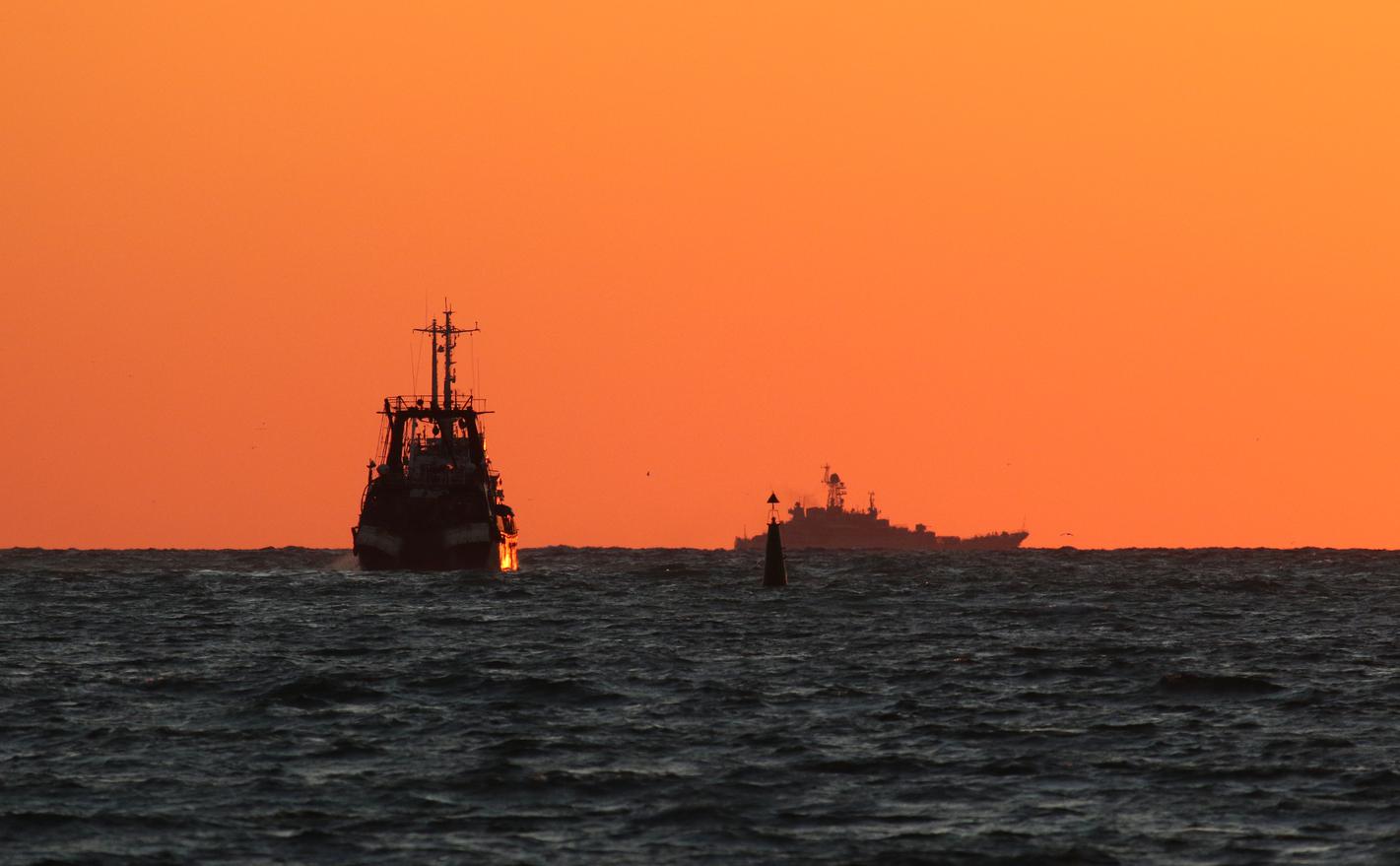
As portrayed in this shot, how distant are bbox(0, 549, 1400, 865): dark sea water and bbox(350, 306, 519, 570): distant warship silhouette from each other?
43.8 meters

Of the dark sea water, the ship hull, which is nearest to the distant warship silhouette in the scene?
the ship hull

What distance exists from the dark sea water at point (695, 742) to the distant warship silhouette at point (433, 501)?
144ft

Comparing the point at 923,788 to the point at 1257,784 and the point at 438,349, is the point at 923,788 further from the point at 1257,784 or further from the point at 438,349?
the point at 438,349

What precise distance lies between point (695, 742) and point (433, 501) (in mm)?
82083

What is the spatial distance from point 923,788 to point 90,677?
2320cm

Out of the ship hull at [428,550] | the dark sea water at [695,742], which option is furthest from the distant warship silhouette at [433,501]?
the dark sea water at [695,742]

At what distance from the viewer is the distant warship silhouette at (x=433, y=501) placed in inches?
4530

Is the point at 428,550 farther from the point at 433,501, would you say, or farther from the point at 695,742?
the point at 695,742

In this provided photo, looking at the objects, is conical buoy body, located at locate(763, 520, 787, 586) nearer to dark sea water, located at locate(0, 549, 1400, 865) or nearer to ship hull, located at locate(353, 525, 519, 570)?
ship hull, located at locate(353, 525, 519, 570)

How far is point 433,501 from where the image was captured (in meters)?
116

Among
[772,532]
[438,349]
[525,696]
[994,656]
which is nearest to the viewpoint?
[525,696]

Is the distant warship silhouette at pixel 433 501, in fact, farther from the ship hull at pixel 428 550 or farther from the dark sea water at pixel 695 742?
the dark sea water at pixel 695 742

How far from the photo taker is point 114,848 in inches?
1017

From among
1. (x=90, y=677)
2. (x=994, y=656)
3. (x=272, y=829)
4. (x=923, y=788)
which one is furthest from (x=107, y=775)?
(x=994, y=656)
